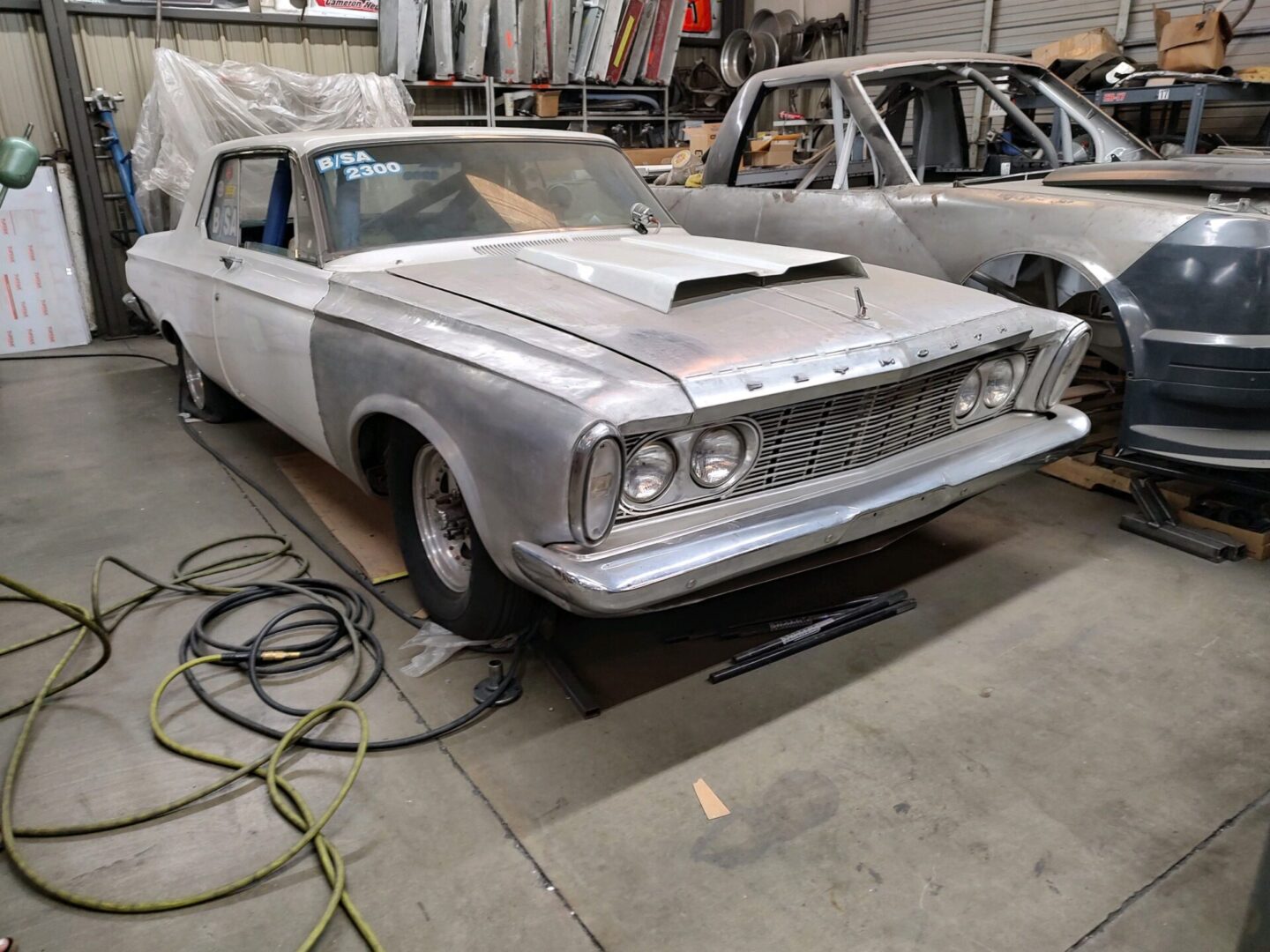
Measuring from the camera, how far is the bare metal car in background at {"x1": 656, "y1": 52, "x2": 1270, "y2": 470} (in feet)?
9.96

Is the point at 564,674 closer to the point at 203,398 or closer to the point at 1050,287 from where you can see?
the point at 1050,287

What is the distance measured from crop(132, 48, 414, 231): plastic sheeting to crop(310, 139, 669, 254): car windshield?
4.17m

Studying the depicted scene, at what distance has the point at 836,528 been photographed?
221 centimetres

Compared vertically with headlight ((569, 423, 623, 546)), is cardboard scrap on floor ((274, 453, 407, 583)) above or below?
below

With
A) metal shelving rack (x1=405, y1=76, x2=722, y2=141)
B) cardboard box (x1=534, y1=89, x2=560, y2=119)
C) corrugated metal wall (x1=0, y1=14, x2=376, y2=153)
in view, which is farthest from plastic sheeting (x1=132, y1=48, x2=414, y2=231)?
cardboard box (x1=534, y1=89, x2=560, y2=119)

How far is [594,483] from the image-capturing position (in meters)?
1.91

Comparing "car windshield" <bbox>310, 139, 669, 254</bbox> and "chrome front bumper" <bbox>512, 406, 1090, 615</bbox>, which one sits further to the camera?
"car windshield" <bbox>310, 139, 669, 254</bbox>

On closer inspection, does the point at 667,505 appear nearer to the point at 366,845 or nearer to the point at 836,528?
the point at 836,528

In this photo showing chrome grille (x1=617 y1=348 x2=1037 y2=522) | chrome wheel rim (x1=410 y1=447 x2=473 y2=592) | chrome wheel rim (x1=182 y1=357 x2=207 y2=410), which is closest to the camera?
chrome grille (x1=617 y1=348 x2=1037 y2=522)

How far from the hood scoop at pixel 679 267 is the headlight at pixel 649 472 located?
55 centimetres

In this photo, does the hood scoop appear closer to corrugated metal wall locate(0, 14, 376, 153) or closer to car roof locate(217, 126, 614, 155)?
car roof locate(217, 126, 614, 155)

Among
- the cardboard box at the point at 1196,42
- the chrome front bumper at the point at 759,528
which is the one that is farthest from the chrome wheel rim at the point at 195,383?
the cardboard box at the point at 1196,42

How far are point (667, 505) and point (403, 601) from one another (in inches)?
49.6

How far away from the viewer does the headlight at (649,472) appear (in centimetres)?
204
